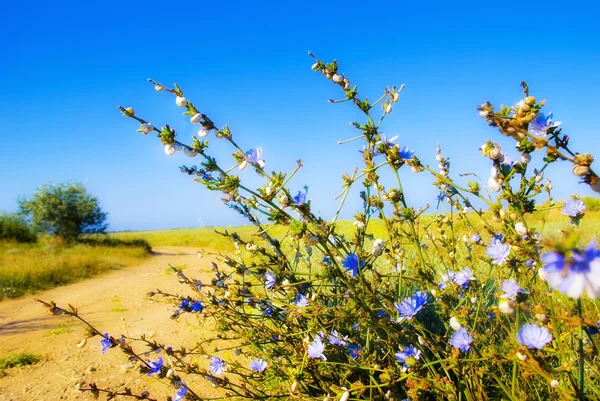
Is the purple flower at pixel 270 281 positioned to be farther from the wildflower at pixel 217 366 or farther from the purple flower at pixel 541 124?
the purple flower at pixel 541 124

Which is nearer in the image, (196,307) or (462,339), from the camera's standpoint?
(462,339)

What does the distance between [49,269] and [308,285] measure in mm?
10829

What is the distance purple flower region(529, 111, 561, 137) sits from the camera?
1.14 m

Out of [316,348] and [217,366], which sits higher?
[316,348]

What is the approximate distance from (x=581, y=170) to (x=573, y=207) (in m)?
0.66

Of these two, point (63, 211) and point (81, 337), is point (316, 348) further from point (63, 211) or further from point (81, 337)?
point (63, 211)

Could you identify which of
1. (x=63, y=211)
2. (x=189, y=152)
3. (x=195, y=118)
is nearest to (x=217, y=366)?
(x=189, y=152)

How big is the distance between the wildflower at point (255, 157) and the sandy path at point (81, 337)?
1.46 meters

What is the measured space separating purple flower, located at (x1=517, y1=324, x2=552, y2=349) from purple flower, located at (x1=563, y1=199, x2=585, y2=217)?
47 centimetres

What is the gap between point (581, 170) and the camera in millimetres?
921

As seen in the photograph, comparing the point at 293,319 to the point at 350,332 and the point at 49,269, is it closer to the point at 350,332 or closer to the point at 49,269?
the point at 350,332

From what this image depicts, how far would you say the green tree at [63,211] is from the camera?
66.5 feet

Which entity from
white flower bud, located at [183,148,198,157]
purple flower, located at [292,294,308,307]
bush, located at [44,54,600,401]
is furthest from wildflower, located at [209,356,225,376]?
white flower bud, located at [183,148,198,157]

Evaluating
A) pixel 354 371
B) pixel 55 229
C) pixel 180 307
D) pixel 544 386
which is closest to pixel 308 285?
pixel 354 371
